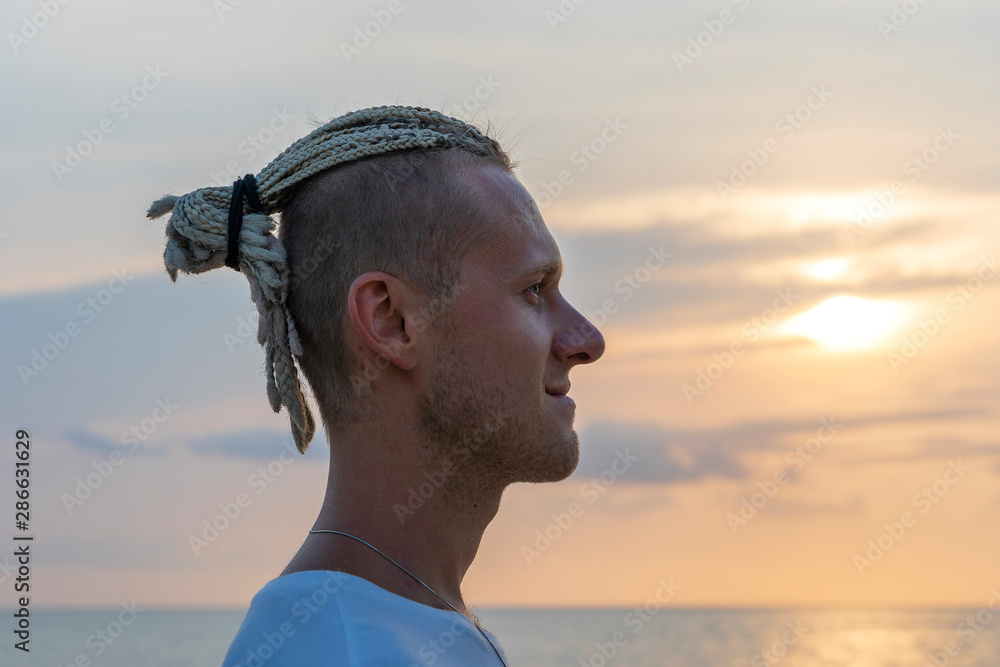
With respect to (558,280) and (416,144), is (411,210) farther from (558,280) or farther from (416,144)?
(558,280)

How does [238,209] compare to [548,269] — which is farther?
[238,209]

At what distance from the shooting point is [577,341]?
10.4ft

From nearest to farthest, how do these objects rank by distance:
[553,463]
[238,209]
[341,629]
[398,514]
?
[341,629] < [398,514] < [553,463] < [238,209]

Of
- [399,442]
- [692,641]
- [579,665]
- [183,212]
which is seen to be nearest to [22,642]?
[183,212]

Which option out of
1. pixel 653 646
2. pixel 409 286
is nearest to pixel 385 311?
pixel 409 286

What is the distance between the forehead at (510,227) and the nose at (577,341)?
17 centimetres

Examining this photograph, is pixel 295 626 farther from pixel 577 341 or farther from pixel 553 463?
pixel 577 341

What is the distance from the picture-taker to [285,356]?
10.6 feet

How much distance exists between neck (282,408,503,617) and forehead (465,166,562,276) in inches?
22.8

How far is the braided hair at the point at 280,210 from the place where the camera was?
3.20 meters

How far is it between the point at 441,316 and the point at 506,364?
23 cm

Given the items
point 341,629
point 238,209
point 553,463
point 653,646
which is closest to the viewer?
point 341,629

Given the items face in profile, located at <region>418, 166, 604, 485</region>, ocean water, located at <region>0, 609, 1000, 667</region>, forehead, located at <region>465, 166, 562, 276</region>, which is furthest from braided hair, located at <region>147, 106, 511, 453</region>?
ocean water, located at <region>0, 609, 1000, 667</region>

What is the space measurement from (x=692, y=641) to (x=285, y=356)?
73.9 meters
